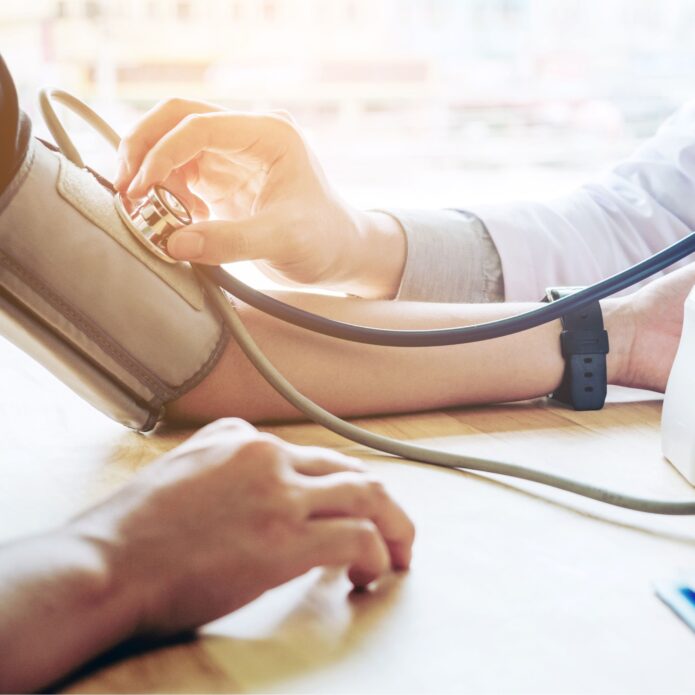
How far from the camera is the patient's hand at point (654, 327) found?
2.73 feet

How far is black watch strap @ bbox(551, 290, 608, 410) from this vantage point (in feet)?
2.62

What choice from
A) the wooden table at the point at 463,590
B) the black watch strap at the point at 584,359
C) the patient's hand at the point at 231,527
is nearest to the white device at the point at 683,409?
the wooden table at the point at 463,590

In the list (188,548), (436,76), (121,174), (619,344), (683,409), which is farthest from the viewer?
(436,76)

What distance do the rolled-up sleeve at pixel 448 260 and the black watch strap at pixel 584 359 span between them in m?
0.16

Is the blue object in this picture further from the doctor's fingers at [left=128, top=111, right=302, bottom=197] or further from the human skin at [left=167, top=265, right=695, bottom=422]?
the doctor's fingers at [left=128, top=111, right=302, bottom=197]

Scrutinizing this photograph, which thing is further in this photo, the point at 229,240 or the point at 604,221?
the point at 604,221

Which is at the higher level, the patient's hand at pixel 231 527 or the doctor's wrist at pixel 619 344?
the patient's hand at pixel 231 527

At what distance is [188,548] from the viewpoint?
414 mm

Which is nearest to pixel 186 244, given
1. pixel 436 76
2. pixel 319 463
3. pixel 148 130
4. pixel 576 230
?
pixel 148 130

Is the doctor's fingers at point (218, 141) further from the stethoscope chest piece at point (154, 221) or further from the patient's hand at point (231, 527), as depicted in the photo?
the patient's hand at point (231, 527)

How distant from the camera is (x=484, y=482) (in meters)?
0.61

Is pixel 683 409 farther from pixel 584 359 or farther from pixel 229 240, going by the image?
pixel 229 240

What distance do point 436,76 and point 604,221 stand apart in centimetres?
274

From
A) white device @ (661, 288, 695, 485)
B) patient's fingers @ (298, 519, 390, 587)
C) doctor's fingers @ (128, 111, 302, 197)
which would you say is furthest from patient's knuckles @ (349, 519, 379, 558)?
doctor's fingers @ (128, 111, 302, 197)
